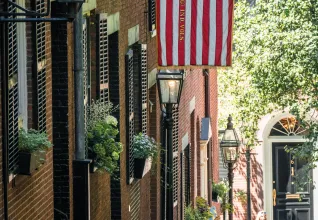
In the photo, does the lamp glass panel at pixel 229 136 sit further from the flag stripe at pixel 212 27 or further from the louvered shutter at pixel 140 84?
the flag stripe at pixel 212 27

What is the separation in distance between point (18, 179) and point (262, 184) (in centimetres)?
2747

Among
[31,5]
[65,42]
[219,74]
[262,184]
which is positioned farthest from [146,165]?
[262,184]

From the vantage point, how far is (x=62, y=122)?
41.5 feet

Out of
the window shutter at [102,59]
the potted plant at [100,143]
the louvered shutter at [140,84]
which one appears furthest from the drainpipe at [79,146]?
the louvered shutter at [140,84]

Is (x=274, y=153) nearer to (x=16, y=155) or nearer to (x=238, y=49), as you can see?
(x=238, y=49)

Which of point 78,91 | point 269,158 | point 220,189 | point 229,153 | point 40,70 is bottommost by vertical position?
point 220,189

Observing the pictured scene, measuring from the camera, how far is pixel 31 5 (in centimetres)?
1127

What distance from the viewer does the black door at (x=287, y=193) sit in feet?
126

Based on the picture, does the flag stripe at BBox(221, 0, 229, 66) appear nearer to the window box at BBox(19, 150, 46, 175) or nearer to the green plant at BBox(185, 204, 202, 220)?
the window box at BBox(19, 150, 46, 175)

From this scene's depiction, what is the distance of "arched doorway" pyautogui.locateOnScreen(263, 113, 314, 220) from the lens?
3794 cm

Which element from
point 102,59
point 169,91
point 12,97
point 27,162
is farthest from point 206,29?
point 27,162

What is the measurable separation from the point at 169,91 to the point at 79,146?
5170 mm

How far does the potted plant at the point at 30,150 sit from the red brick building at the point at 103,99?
95 mm

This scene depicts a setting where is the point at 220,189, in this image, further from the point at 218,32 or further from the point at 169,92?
the point at 218,32
